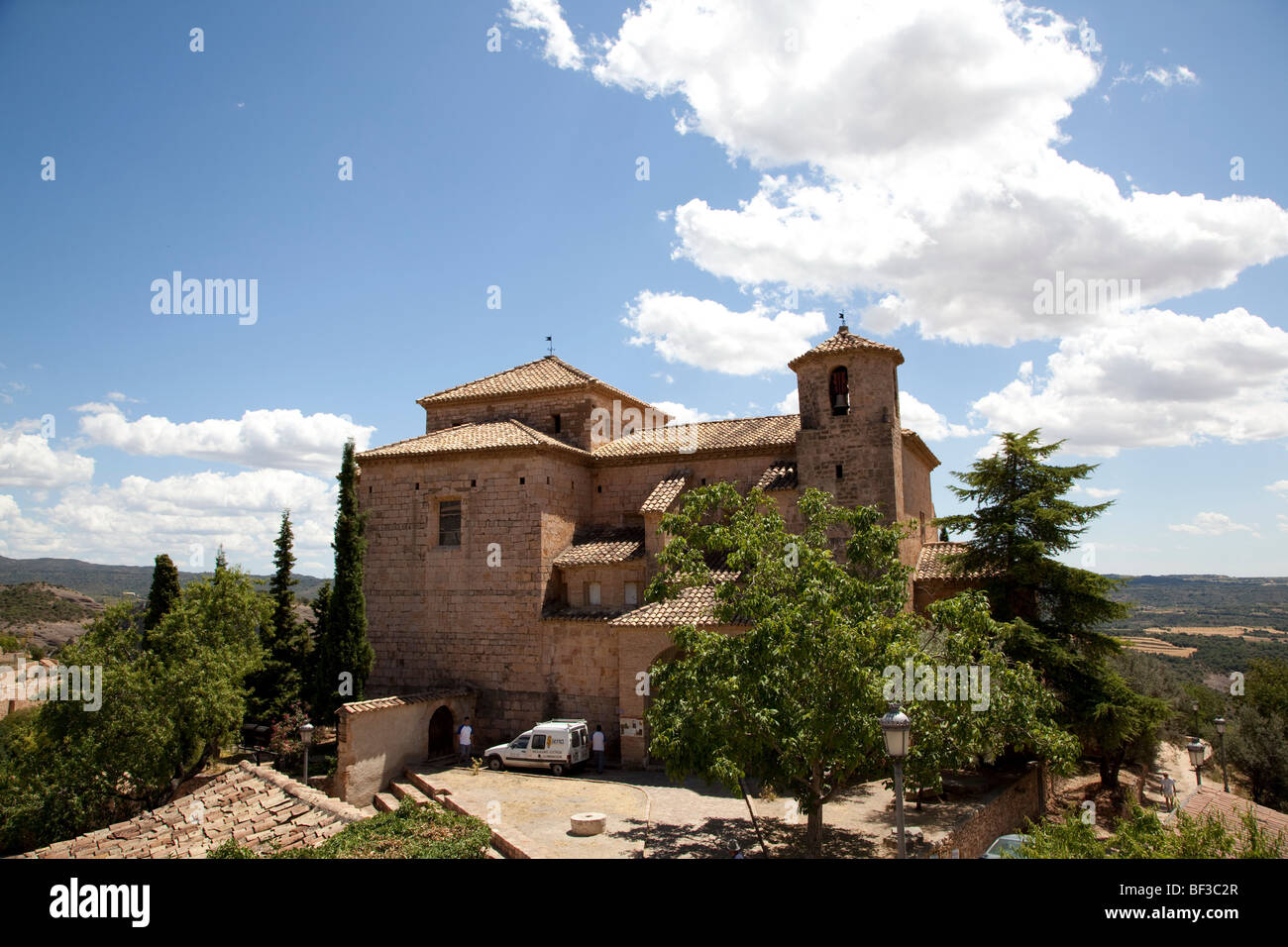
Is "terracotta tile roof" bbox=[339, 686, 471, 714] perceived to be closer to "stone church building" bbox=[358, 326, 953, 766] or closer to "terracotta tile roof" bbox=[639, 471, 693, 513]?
"stone church building" bbox=[358, 326, 953, 766]

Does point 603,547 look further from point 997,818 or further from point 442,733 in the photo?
point 997,818

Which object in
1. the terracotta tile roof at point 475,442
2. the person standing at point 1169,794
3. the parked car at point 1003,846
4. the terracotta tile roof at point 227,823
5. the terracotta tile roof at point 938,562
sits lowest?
the person standing at point 1169,794

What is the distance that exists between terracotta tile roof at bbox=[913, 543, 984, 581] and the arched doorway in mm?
13280

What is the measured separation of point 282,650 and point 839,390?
18.5 m

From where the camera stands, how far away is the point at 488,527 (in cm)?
2239

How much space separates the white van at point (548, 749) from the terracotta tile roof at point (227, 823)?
3.97 metres

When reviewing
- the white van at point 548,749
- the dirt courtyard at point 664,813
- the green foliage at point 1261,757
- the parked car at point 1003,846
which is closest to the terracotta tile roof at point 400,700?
the dirt courtyard at point 664,813

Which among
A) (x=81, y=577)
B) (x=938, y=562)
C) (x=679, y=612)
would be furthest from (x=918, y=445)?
(x=81, y=577)

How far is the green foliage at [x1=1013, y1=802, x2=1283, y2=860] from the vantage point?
7055 mm

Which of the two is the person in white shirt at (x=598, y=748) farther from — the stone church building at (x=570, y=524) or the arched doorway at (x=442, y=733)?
the arched doorway at (x=442, y=733)

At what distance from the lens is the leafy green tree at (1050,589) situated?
17562 millimetres

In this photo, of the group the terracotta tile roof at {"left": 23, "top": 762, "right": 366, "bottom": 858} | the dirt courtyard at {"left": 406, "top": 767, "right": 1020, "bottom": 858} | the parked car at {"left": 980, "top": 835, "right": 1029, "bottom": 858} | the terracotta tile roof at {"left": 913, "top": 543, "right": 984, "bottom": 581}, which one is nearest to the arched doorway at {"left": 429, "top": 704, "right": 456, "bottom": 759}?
the dirt courtyard at {"left": 406, "top": 767, "right": 1020, "bottom": 858}

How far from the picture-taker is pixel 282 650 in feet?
78.8
